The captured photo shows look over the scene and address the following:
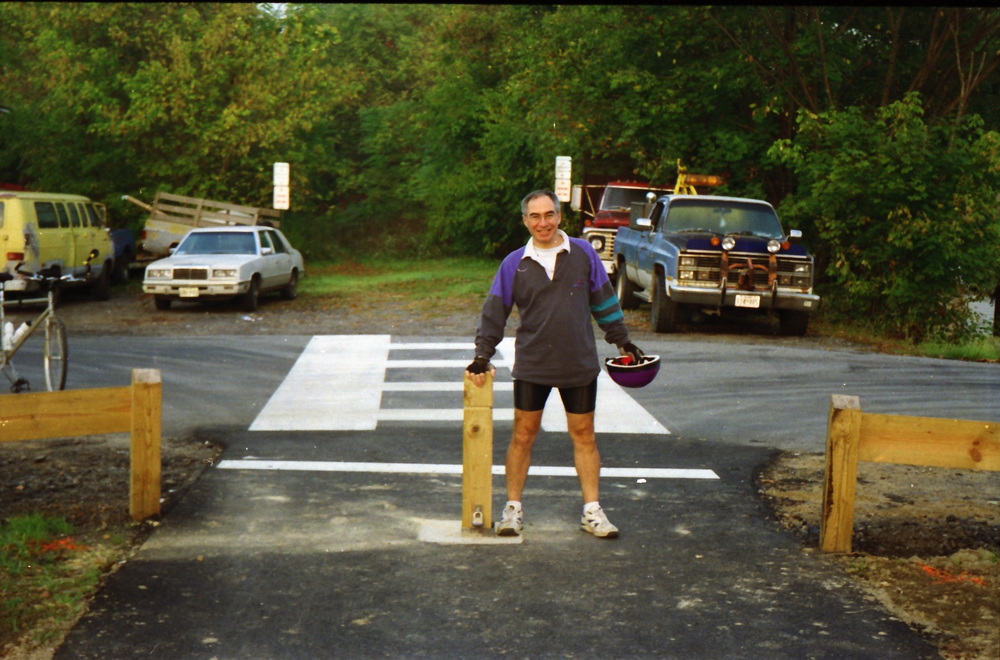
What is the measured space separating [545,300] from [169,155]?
94.3ft

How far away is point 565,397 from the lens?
6.59 meters

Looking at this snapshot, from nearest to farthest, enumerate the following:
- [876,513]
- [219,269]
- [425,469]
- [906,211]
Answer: [876,513], [425,469], [906,211], [219,269]

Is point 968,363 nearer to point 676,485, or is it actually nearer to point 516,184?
point 676,485

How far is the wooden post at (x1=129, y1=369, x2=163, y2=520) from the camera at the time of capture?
6.87 meters

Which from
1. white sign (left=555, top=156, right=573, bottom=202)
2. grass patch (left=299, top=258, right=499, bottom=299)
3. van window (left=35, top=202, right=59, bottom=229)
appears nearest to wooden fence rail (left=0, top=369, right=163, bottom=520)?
van window (left=35, top=202, right=59, bottom=229)

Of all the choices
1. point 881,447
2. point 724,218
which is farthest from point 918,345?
point 881,447

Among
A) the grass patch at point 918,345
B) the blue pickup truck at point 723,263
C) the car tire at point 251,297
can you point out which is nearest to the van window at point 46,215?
the car tire at point 251,297

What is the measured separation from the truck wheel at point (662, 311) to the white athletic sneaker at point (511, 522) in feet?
36.6

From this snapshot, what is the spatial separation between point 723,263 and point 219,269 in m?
8.69

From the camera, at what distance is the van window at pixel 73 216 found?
74.1 feet

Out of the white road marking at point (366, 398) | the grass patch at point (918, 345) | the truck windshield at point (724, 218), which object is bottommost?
the grass patch at point (918, 345)

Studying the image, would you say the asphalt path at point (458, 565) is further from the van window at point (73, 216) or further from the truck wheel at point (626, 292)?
the van window at point (73, 216)

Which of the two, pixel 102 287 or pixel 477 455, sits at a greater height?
pixel 477 455

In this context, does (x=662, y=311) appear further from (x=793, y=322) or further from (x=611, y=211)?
(x=611, y=211)
